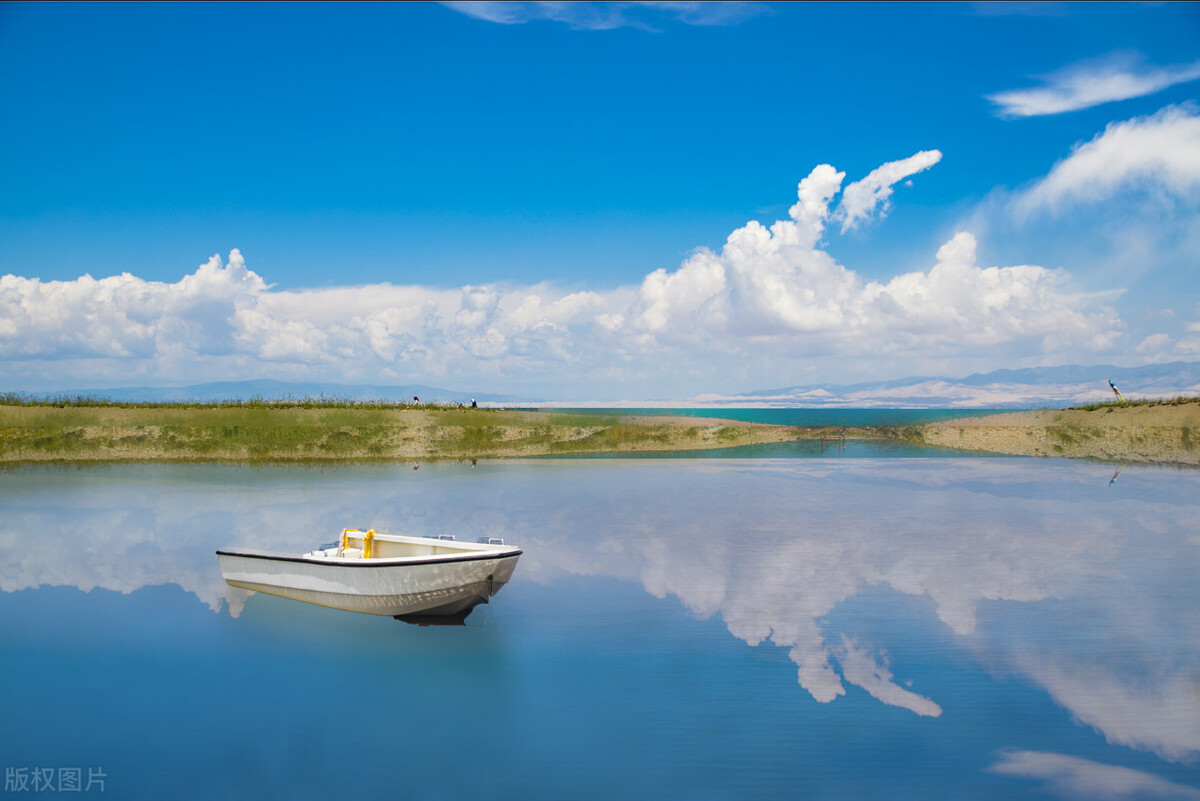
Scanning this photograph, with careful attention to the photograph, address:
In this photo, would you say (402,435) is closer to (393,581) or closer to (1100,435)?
(393,581)

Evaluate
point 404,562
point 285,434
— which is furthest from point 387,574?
point 285,434

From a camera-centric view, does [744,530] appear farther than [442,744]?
Yes

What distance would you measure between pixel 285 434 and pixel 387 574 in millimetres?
34690

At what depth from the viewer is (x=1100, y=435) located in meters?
49.0

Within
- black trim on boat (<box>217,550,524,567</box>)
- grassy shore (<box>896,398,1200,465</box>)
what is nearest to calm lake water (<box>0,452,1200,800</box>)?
black trim on boat (<box>217,550,524,567</box>)

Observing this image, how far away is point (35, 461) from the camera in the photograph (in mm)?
39094

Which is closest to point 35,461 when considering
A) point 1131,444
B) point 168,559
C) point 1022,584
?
point 168,559

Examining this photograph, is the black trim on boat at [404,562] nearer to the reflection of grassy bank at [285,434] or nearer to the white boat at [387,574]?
the white boat at [387,574]

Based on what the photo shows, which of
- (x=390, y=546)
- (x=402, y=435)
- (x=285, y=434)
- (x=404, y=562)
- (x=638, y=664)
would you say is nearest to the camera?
(x=638, y=664)

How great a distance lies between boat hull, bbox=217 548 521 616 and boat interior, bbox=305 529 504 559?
58 centimetres

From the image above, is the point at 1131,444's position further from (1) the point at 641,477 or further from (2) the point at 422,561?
(2) the point at 422,561

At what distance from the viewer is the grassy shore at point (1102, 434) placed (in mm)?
44469

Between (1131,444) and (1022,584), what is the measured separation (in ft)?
130

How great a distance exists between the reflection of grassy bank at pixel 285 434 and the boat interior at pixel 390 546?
2855cm
